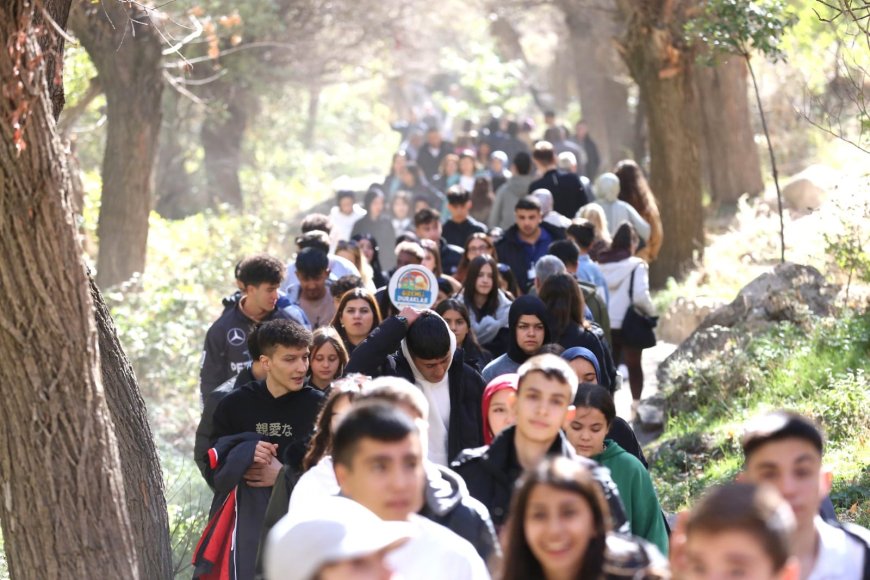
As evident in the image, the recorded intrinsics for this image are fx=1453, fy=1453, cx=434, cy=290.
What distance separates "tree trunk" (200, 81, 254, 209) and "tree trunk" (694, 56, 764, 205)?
35.5 ft

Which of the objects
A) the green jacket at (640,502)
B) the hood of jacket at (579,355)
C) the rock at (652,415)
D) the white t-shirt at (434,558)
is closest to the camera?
the white t-shirt at (434,558)

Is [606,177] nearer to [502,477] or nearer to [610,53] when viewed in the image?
[502,477]

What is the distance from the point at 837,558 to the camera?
4367 mm

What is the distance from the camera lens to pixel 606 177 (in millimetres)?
14211

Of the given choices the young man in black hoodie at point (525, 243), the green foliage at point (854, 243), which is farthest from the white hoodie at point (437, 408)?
the green foliage at point (854, 243)

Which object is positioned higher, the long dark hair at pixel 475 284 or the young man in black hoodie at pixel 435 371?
the long dark hair at pixel 475 284

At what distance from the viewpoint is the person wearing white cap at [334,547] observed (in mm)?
3475

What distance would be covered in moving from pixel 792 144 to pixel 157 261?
1239 centimetres

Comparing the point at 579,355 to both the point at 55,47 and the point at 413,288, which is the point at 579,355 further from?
the point at 55,47

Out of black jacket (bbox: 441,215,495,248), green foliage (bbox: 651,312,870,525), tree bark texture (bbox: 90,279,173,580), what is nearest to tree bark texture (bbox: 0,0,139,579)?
tree bark texture (bbox: 90,279,173,580)

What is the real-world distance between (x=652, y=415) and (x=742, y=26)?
4.09 m

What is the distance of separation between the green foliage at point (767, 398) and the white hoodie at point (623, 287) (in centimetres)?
72

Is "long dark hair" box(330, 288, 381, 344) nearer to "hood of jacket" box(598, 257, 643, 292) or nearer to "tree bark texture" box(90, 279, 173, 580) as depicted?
"tree bark texture" box(90, 279, 173, 580)

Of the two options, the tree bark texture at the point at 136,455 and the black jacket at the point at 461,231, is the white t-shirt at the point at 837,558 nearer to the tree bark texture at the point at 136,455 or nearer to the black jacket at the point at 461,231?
the tree bark texture at the point at 136,455
